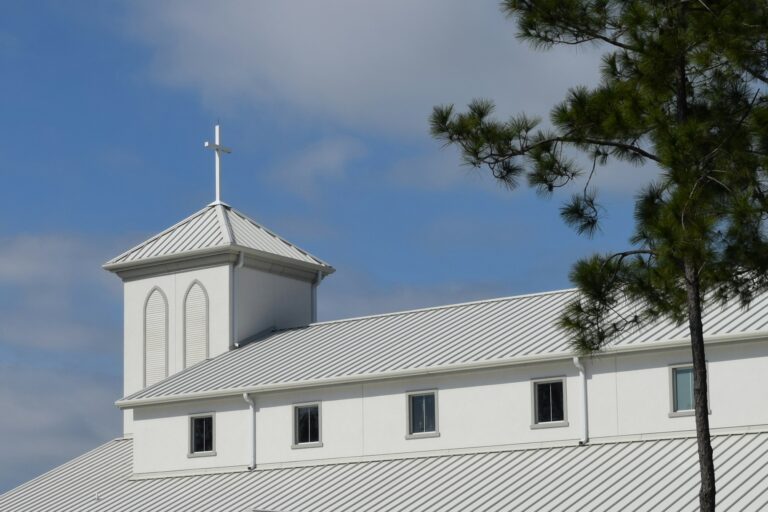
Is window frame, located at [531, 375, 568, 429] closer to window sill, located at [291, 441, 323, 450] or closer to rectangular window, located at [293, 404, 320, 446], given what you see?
window sill, located at [291, 441, 323, 450]

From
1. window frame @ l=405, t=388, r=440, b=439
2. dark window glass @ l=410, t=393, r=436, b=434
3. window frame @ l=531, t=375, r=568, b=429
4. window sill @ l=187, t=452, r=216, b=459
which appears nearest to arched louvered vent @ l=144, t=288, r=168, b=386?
window sill @ l=187, t=452, r=216, b=459

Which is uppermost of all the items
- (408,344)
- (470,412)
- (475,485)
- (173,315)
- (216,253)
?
(216,253)

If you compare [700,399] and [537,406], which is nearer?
[700,399]

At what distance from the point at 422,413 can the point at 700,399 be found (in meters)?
18.0

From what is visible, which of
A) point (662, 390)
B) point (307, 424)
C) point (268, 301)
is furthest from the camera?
point (268, 301)

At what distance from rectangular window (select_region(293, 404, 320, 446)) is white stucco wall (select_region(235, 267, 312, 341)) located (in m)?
6.31

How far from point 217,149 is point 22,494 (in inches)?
497

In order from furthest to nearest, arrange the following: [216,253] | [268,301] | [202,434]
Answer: [268,301] → [216,253] → [202,434]

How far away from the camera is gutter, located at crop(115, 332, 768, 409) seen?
114ft

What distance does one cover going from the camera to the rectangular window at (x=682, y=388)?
35.4 meters

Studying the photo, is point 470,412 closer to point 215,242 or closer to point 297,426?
point 297,426

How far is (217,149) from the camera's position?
170 ft

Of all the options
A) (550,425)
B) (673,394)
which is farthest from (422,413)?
(673,394)

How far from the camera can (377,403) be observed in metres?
40.3
